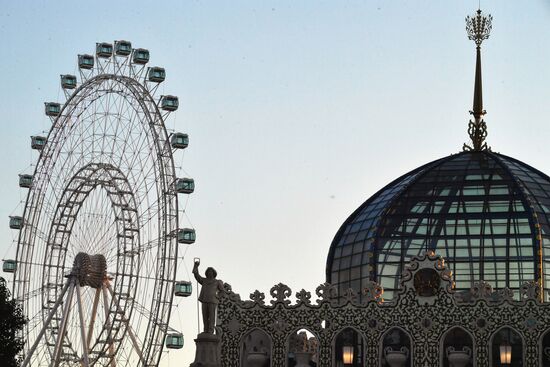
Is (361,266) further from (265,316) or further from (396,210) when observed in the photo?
(265,316)

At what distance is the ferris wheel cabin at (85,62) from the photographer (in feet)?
306

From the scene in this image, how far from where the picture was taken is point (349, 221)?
252ft

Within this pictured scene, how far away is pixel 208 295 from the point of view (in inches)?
2589

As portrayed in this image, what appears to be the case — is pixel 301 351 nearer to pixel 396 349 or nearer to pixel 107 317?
pixel 396 349

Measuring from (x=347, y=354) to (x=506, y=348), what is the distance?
253 inches

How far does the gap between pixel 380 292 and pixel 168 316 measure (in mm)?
20523

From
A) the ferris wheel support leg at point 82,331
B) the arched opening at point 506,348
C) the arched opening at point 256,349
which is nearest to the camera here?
the arched opening at point 506,348

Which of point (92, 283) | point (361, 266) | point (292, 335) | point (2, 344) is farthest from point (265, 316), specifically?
point (92, 283)

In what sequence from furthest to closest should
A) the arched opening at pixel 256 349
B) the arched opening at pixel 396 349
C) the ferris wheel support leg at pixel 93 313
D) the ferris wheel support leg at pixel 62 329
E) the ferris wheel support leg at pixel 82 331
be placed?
the ferris wheel support leg at pixel 93 313
the ferris wheel support leg at pixel 62 329
the ferris wheel support leg at pixel 82 331
the arched opening at pixel 256 349
the arched opening at pixel 396 349

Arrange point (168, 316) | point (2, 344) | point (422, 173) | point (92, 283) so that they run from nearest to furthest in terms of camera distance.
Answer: point (2, 344) < point (422, 173) < point (168, 316) < point (92, 283)

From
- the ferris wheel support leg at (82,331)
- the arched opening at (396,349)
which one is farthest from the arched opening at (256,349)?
the ferris wheel support leg at (82,331)

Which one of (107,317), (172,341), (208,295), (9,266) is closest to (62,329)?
(107,317)

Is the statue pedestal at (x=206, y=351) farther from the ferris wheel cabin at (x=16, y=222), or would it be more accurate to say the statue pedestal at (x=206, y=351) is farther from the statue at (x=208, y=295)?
the ferris wheel cabin at (x=16, y=222)

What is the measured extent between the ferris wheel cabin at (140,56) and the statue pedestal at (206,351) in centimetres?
2998
